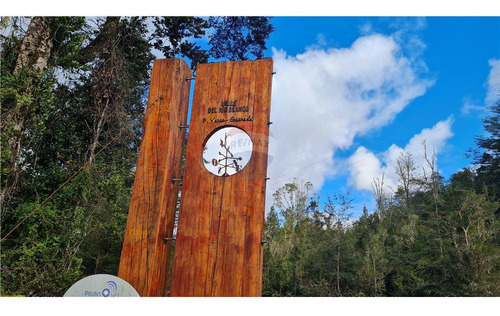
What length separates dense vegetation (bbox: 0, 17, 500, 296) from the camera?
365 centimetres

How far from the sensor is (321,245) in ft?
25.2

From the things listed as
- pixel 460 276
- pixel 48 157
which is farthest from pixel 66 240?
pixel 460 276

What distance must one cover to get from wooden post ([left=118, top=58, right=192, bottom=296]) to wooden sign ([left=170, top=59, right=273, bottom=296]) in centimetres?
15

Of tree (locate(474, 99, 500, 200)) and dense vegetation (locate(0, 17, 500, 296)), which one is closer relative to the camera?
dense vegetation (locate(0, 17, 500, 296))

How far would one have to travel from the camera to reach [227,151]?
8.63 feet

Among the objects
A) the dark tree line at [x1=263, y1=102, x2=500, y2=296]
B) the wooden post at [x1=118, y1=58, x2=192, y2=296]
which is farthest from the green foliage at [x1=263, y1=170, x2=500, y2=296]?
the wooden post at [x1=118, y1=58, x2=192, y2=296]

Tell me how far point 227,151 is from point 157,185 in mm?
575

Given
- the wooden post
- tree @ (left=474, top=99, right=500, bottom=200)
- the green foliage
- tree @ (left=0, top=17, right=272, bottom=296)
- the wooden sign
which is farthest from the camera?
tree @ (left=474, top=99, right=500, bottom=200)

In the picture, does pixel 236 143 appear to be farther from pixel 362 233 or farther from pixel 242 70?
pixel 362 233

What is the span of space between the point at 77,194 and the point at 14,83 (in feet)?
4.46

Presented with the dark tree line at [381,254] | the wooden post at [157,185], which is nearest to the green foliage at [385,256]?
the dark tree line at [381,254]

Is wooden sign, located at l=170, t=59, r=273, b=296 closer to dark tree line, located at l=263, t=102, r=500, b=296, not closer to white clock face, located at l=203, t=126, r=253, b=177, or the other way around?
white clock face, located at l=203, t=126, r=253, b=177

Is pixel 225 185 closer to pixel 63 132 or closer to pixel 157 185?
pixel 157 185

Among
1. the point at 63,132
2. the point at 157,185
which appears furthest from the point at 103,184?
the point at 157,185
